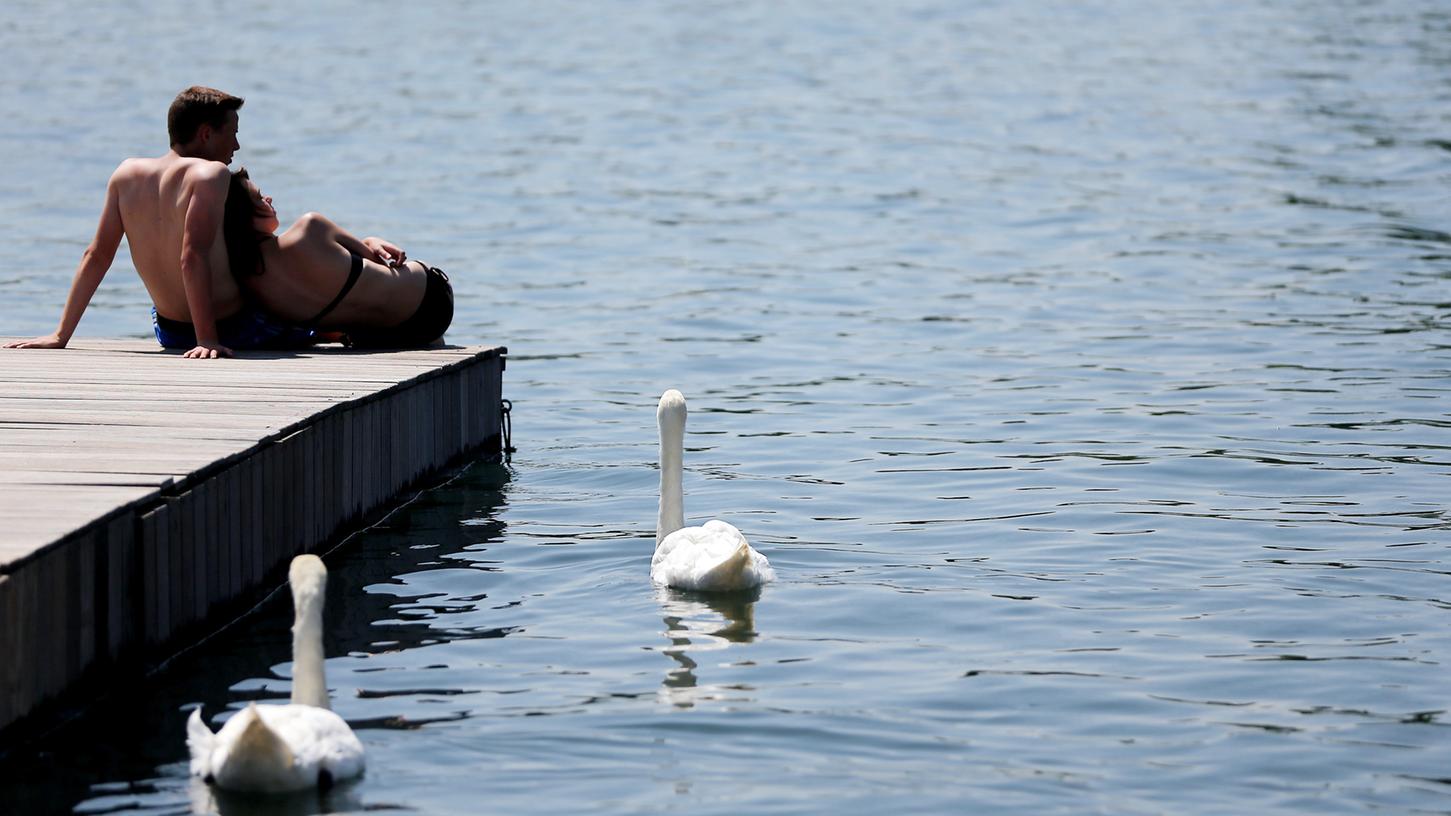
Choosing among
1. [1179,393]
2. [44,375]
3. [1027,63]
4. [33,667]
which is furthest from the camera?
[1027,63]

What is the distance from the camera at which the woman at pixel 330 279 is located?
1009 centimetres

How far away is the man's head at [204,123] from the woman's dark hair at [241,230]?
0.61ft

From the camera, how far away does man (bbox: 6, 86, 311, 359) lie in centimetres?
966

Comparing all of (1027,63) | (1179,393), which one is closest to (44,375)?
(1179,393)

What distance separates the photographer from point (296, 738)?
18.8 ft

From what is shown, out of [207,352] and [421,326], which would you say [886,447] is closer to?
[421,326]

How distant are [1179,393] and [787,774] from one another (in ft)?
27.8

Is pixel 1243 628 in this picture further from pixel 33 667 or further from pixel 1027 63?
pixel 1027 63

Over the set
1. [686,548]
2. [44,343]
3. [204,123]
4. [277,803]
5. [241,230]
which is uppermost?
[204,123]

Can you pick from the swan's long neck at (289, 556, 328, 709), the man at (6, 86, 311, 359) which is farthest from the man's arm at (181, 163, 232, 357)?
the swan's long neck at (289, 556, 328, 709)

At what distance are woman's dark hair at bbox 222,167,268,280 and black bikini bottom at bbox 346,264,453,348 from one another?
1004 millimetres

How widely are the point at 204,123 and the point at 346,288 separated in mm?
1281

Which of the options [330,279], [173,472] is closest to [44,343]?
[330,279]

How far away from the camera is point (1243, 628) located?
8023 millimetres
